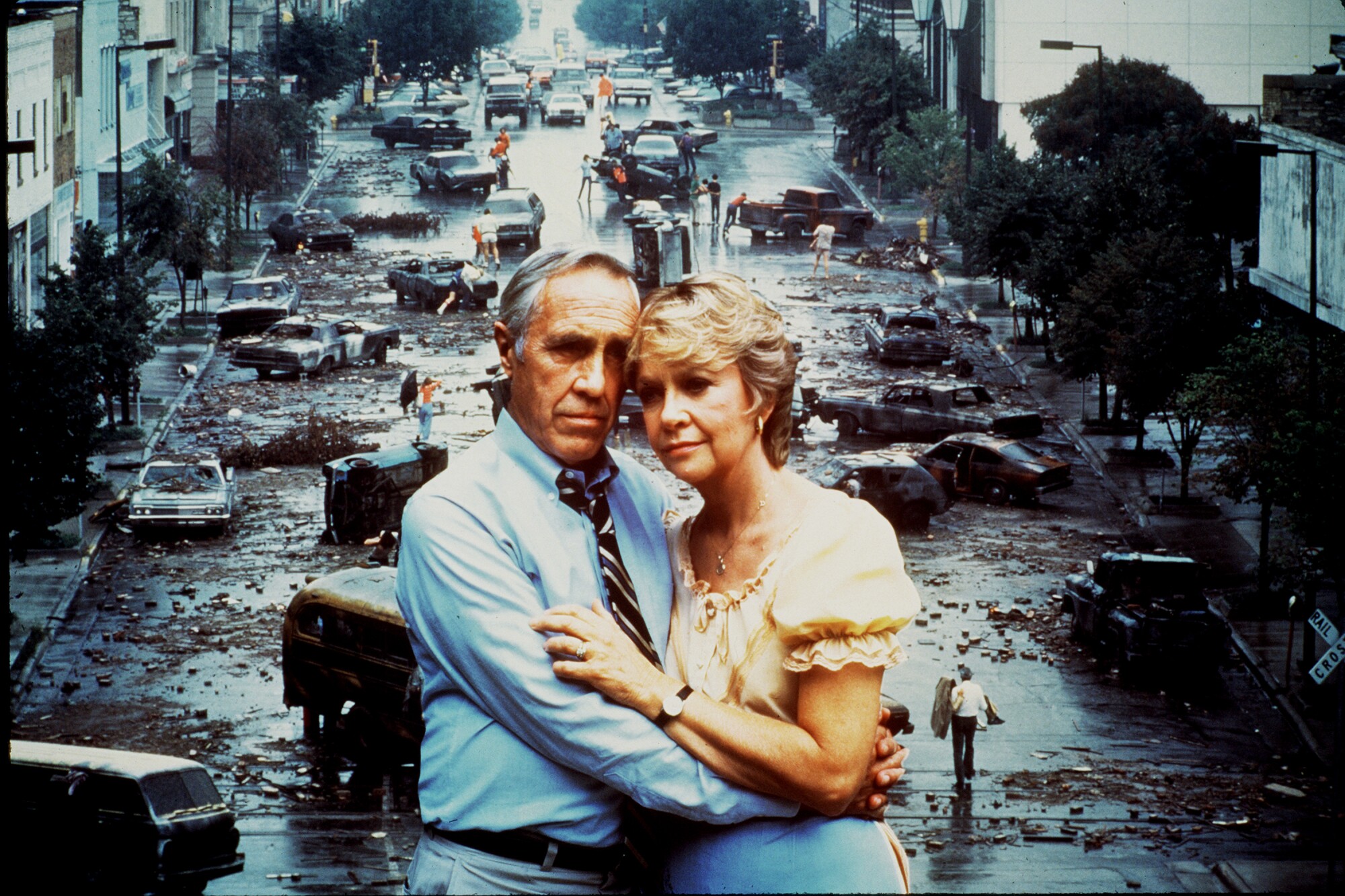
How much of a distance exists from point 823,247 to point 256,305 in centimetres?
2095

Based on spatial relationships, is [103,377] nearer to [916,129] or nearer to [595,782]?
[595,782]

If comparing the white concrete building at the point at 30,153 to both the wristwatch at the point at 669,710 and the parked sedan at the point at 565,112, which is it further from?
the parked sedan at the point at 565,112

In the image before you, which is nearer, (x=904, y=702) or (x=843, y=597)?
(x=843, y=597)

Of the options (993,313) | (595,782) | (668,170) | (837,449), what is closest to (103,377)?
(837,449)

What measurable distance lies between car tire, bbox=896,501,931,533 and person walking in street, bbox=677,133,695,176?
45.5 meters

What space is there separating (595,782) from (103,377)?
34747 millimetres

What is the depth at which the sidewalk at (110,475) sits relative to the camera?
26.9 meters

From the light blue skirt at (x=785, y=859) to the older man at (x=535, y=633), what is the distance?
0.27 ft

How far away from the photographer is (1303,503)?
23516mm

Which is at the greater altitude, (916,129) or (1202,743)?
(916,129)

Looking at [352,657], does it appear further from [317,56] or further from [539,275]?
[317,56]

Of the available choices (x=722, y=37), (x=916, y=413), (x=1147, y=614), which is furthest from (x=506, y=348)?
(x=722, y=37)

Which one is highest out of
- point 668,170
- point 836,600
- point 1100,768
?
Answer: point 668,170

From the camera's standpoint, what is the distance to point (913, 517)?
34375mm
